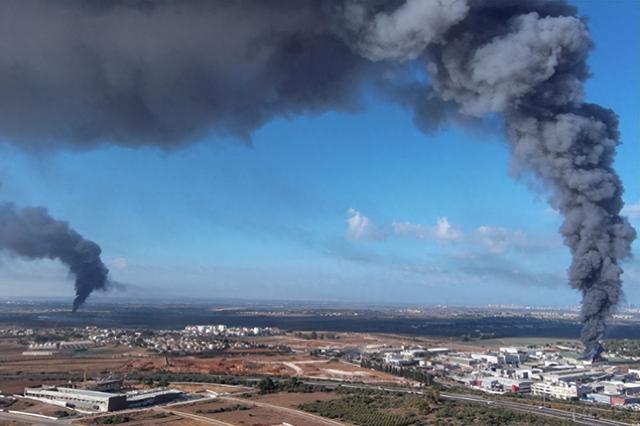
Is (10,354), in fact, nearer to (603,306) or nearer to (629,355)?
(603,306)

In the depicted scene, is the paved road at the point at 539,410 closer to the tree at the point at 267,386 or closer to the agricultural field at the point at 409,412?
the agricultural field at the point at 409,412

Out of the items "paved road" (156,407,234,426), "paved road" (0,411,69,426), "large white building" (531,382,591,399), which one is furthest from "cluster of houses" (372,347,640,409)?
"paved road" (0,411,69,426)

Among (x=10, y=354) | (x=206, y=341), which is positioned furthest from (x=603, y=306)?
(x=206, y=341)

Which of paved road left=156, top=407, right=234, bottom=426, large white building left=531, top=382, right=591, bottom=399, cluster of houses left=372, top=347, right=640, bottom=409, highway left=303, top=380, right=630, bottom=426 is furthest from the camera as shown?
cluster of houses left=372, top=347, right=640, bottom=409

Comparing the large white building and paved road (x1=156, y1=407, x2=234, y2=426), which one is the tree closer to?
paved road (x1=156, y1=407, x2=234, y2=426)

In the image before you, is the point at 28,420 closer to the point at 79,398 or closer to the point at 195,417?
the point at 79,398

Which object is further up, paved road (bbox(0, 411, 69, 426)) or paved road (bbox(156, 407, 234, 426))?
paved road (bbox(156, 407, 234, 426))

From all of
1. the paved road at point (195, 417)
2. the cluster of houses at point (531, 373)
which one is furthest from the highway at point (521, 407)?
the paved road at point (195, 417)

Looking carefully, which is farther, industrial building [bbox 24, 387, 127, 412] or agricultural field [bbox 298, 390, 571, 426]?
industrial building [bbox 24, 387, 127, 412]

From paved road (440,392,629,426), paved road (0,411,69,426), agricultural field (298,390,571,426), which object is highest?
agricultural field (298,390,571,426)
